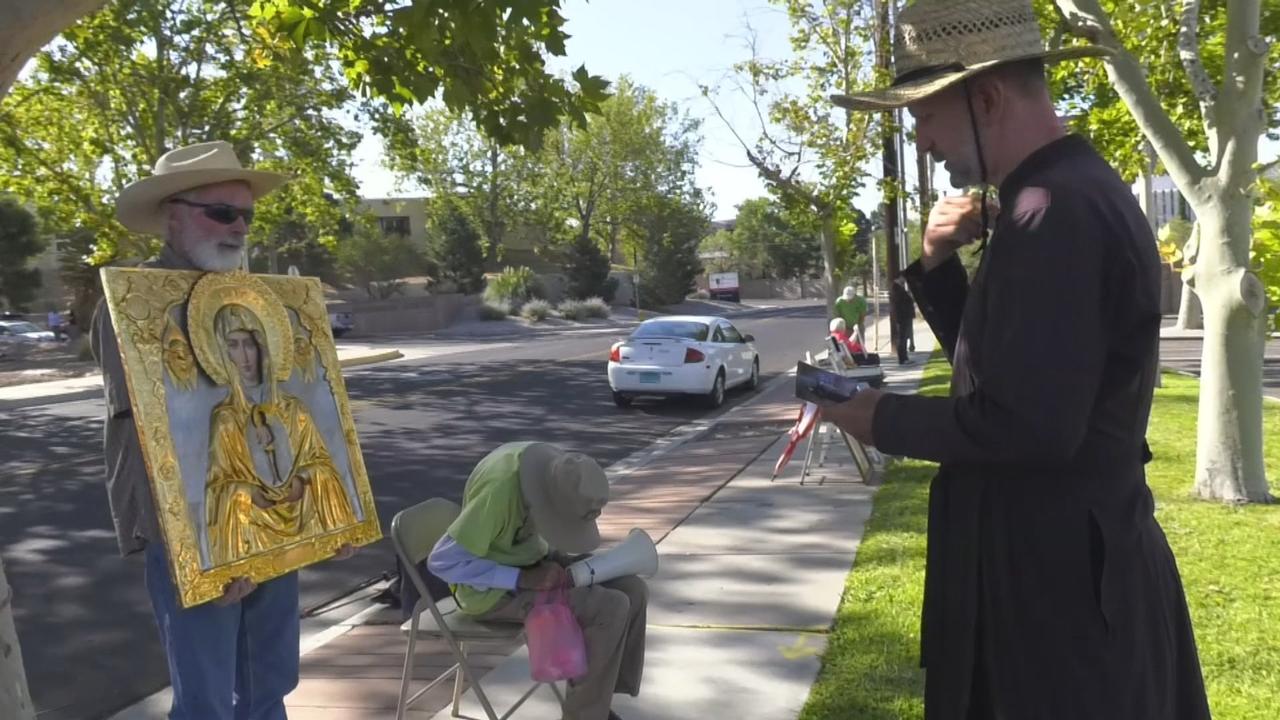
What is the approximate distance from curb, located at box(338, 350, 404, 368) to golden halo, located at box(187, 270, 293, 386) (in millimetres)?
26622

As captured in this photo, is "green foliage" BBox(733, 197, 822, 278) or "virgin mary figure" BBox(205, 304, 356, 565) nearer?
"virgin mary figure" BBox(205, 304, 356, 565)

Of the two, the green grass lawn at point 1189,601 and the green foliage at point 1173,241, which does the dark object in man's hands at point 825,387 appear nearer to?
the green grass lawn at point 1189,601

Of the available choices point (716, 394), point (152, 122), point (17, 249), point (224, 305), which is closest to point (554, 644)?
point (224, 305)

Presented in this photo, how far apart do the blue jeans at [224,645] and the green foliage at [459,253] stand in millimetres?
59475

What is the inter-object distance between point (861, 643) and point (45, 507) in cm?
777

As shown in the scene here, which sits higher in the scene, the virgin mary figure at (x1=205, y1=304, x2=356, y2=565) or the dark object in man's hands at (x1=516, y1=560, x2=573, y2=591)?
the virgin mary figure at (x1=205, y1=304, x2=356, y2=565)

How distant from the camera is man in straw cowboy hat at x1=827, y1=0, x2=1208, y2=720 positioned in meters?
1.78

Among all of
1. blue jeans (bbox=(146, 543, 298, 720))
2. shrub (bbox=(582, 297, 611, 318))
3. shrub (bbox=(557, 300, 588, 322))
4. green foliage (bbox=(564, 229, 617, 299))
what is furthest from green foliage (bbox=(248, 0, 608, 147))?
green foliage (bbox=(564, 229, 617, 299))

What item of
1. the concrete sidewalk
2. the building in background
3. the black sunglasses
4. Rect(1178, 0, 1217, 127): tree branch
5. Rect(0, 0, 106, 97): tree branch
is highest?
the building in background

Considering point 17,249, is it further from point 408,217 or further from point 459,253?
point 408,217

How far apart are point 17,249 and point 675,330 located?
30.6 metres

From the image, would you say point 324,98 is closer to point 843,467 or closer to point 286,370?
point 843,467

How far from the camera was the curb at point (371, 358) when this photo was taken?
99.5 ft

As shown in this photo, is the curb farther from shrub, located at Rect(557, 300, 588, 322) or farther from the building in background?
the building in background
